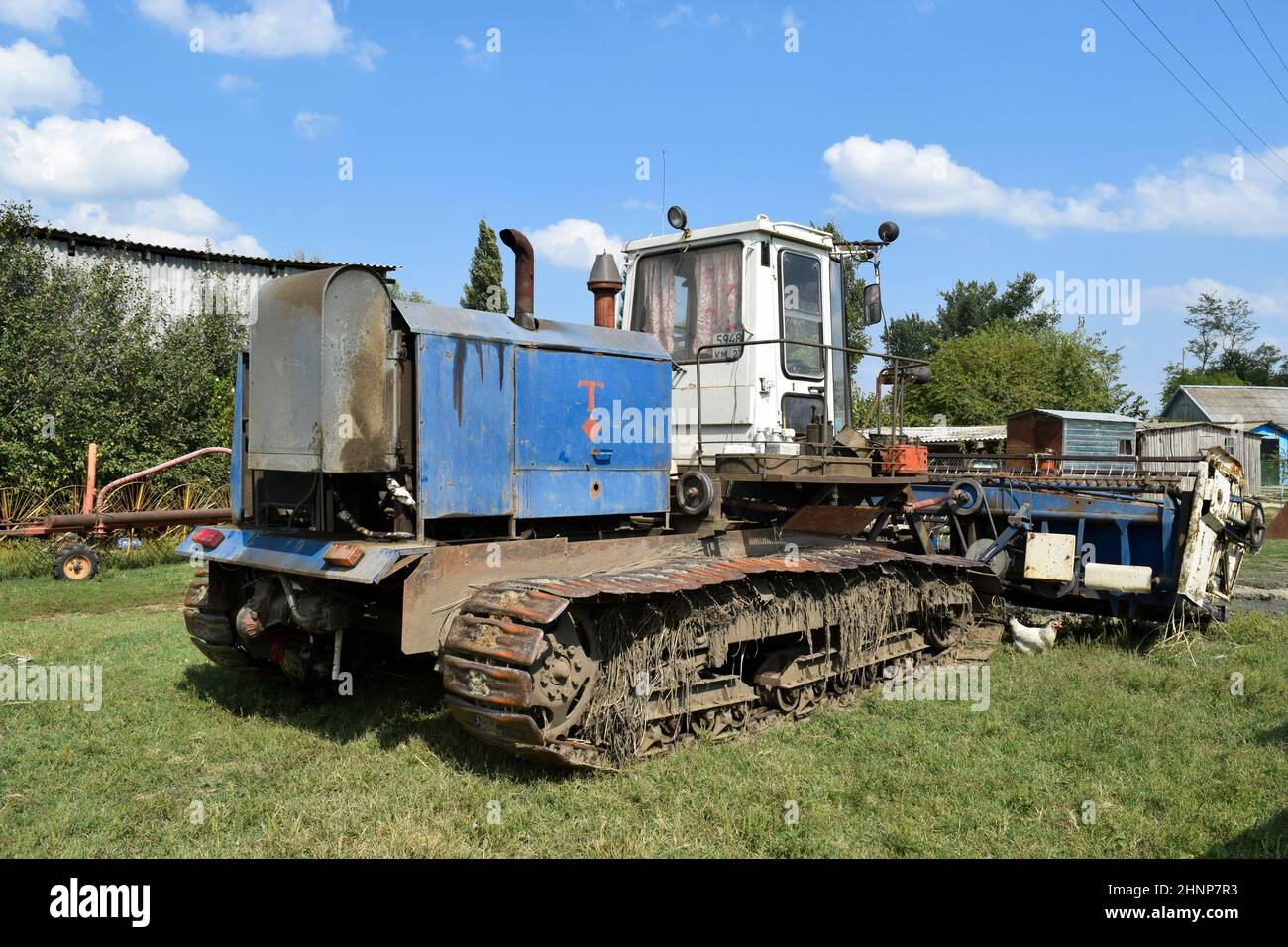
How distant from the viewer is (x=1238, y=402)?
4553 centimetres

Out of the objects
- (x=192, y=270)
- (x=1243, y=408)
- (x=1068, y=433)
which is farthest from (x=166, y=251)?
(x=1243, y=408)

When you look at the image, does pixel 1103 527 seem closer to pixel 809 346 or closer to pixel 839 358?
pixel 839 358

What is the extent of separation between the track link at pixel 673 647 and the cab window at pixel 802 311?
149 centimetres

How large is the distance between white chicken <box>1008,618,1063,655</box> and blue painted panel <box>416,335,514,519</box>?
16.2 feet

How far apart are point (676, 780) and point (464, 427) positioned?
7.28ft

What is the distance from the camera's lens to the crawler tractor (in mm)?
5234

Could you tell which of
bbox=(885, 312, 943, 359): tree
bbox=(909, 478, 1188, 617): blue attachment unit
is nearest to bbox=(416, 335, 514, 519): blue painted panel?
bbox=(909, 478, 1188, 617): blue attachment unit

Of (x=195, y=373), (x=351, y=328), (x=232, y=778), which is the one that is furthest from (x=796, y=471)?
(x=195, y=373)

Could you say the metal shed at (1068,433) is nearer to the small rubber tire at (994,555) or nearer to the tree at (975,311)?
the small rubber tire at (994,555)

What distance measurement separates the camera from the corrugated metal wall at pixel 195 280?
59.4ft

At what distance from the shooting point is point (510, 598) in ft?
16.3

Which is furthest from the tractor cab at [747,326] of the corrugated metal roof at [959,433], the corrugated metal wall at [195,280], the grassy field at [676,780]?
the corrugated metal roof at [959,433]

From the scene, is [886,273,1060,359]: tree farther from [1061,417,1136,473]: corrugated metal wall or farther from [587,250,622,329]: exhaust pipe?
[587,250,622,329]: exhaust pipe

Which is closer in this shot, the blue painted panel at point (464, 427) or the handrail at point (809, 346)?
Answer: the blue painted panel at point (464, 427)
